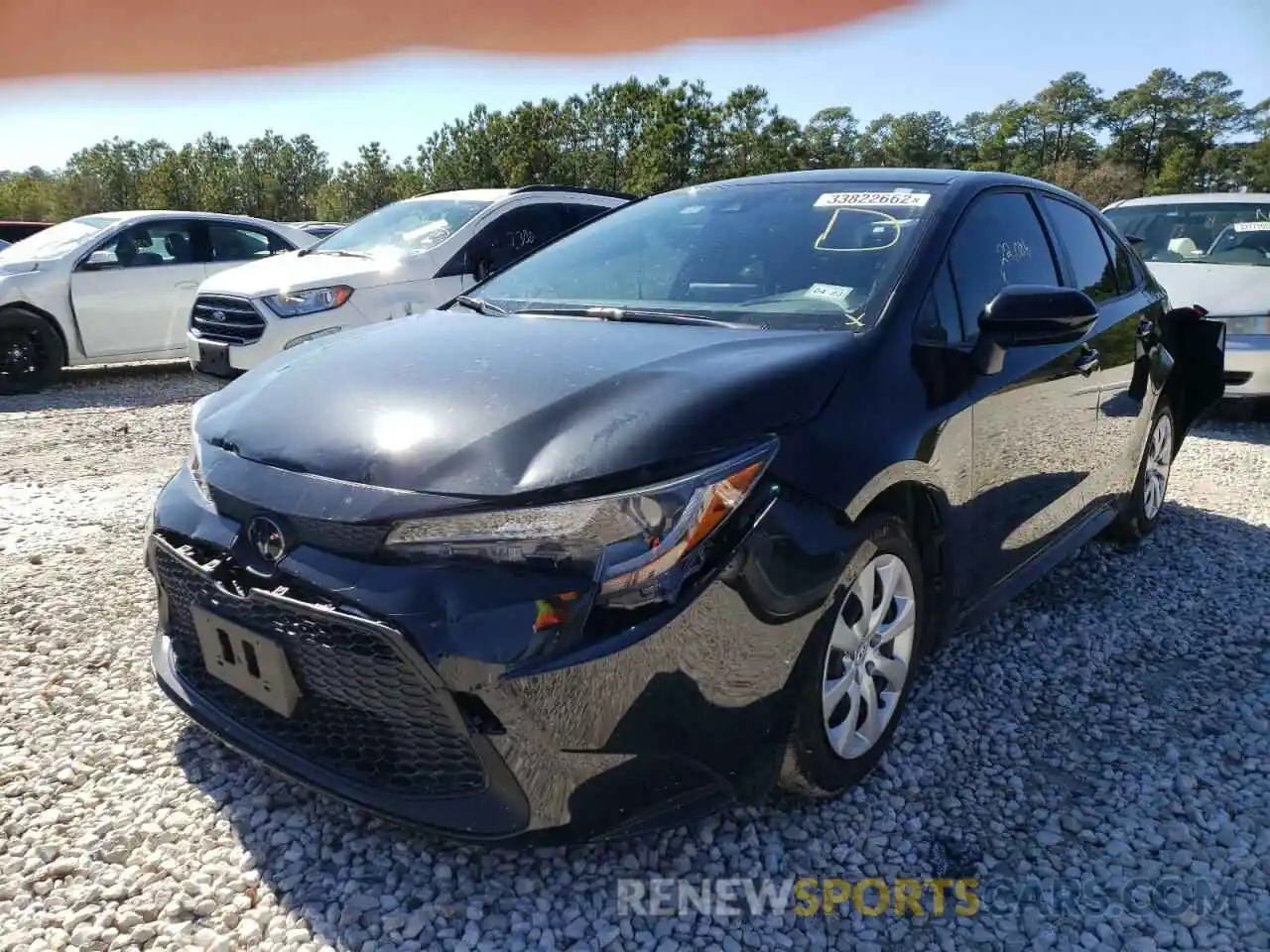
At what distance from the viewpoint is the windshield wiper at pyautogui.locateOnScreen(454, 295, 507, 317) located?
9.87ft

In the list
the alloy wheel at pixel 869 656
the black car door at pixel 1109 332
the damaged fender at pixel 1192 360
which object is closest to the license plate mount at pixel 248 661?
the alloy wheel at pixel 869 656

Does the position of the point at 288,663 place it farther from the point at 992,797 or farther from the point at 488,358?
the point at 992,797

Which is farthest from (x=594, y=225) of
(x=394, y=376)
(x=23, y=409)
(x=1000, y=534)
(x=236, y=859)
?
(x=23, y=409)

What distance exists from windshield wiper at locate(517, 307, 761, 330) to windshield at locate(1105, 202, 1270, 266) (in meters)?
6.68

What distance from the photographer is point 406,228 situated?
7.88 m

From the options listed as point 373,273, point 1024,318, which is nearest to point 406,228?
point 373,273

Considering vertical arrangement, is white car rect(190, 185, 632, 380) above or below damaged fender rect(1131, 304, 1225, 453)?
above

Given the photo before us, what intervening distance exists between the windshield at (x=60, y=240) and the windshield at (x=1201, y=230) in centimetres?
913

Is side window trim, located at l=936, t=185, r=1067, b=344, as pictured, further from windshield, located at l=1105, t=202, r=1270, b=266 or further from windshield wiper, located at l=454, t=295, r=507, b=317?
windshield, located at l=1105, t=202, r=1270, b=266

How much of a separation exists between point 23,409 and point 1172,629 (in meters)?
8.14

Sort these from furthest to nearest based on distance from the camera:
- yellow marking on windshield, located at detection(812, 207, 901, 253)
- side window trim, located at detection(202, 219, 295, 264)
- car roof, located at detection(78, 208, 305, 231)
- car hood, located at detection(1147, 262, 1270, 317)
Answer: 1. side window trim, located at detection(202, 219, 295, 264)
2. car roof, located at detection(78, 208, 305, 231)
3. car hood, located at detection(1147, 262, 1270, 317)
4. yellow marking on windshield, located at detection(812, 207, 901, 253)

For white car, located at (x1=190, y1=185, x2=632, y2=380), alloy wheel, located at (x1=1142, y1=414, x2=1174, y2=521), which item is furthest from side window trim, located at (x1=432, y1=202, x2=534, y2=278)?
→ alloy wheel, located at (x1=1142, y1=414, x2=1174, y2=521)

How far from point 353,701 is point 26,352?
8129 millimetres

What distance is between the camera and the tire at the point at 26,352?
820 cm
